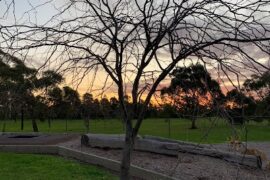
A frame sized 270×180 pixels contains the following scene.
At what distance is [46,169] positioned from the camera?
12406 mm

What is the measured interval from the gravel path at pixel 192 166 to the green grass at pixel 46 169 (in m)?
1.01

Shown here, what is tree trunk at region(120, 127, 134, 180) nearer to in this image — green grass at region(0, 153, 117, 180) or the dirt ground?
the dirt ground

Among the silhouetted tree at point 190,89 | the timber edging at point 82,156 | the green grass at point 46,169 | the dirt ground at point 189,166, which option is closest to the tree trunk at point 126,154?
the silhouetted tree at point 190,89

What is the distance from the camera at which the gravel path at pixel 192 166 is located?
469 inches

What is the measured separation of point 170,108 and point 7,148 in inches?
447

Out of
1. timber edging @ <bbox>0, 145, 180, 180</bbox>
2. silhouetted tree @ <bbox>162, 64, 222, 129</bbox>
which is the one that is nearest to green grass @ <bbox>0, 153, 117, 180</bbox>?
timber edging @ <bbox>0, 145, 180, 180</bbox>

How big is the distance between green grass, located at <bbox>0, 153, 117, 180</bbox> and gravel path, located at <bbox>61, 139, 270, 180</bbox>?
39.7 inches

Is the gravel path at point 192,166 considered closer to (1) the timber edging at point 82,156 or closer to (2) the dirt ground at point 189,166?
(2) the dirt ground at point 189,166

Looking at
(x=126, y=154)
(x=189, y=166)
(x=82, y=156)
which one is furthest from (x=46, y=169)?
(x=126, y=154)

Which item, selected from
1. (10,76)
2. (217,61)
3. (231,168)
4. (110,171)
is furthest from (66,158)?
(10,76)

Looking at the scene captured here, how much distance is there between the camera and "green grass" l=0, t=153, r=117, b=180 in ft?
37.9

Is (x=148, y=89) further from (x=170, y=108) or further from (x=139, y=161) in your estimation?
(x=139, y=161)

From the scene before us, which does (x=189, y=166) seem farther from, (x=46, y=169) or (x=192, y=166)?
(x=46, y=169)

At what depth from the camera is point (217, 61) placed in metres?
5.18
